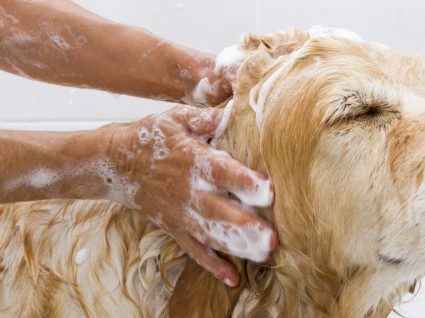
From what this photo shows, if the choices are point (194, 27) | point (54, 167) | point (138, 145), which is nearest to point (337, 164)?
point (138, 145)

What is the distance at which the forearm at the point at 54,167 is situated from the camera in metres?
1.11

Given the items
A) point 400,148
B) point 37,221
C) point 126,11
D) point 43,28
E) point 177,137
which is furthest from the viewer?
point 126,11

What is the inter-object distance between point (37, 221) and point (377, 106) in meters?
0.61

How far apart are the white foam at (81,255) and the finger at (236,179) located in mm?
269

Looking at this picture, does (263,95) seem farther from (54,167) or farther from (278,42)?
(54,167)

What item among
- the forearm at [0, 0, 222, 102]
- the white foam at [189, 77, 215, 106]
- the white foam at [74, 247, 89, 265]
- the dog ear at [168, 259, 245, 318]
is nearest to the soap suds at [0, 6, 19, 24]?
the forearm at [0, 0, 222, 102]

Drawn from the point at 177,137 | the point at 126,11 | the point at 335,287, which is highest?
the point at 177,137

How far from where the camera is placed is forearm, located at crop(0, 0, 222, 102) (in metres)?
1.33

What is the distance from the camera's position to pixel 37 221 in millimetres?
1207

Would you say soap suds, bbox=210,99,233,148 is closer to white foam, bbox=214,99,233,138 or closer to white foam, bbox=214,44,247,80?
white foam, bbox=214,99,233,138

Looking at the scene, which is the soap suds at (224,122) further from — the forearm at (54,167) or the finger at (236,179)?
the forearm at (54,167)

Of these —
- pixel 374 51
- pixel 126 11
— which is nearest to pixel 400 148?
pixel 374 51

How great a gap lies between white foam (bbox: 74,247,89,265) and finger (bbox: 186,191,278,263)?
226 millimetres

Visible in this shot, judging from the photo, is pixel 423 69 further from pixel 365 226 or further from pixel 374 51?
pixel 365 226
